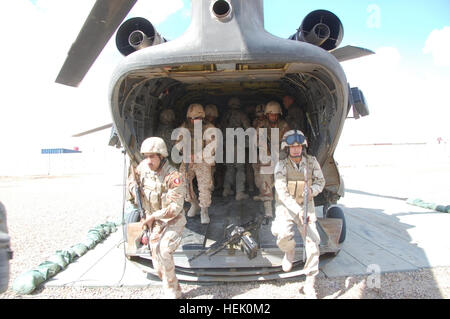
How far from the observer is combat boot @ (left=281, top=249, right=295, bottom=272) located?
3301 mm

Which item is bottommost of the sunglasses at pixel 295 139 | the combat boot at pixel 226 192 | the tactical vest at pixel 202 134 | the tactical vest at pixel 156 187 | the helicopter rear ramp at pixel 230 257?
the helicopter rear ramp at pixel 230 257

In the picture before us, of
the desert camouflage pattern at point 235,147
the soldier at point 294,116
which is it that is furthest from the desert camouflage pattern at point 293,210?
the desert camouflage pattern at point 235,147

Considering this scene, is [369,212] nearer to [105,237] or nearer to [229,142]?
[229,142]

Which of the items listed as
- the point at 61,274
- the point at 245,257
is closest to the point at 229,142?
the point at 245,257

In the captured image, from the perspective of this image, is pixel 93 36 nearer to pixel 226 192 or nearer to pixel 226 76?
pixel 226 76

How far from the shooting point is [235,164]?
17.7 ft

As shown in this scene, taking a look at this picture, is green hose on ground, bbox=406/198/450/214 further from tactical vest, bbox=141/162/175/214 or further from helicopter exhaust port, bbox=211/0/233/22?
helicopter exhaust port, bbox=211/0/233/22

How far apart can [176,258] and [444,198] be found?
848 cm

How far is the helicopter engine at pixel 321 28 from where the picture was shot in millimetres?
3723

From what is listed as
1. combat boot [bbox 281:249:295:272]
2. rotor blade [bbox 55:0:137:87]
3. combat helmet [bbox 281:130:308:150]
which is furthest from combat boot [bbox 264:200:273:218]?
rotor blade [bbox 55:0:137:87]

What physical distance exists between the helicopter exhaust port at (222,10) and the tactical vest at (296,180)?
1564mm

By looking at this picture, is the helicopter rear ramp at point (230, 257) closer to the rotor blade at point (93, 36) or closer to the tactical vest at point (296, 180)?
the tactical vest at point (296, 180)
